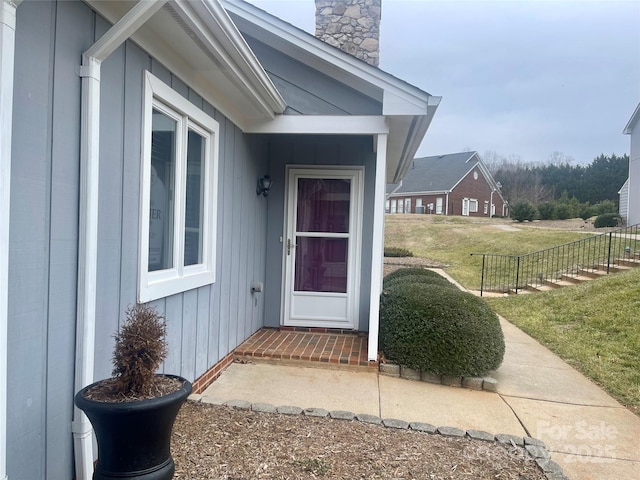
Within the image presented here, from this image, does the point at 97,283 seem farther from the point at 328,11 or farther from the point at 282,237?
the point at 328,11

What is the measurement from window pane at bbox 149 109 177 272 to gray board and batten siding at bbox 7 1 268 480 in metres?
0.25

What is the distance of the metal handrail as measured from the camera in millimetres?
11555

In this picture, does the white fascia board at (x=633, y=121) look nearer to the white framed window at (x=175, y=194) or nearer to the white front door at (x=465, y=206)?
the white front door at (x=465, y=206)

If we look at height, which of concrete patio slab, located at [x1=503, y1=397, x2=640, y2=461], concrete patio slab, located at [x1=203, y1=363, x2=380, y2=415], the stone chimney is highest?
the stone chimney

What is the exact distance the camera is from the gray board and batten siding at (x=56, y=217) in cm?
179

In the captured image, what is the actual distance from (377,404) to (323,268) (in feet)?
7.61

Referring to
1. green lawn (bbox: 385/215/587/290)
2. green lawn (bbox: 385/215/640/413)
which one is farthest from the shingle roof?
green lawn (bbox: 385/215/640/413)

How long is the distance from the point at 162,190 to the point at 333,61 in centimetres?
221

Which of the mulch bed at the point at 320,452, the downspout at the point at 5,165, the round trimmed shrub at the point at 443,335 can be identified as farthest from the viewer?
the round trimmed shrub at the point at 443,335

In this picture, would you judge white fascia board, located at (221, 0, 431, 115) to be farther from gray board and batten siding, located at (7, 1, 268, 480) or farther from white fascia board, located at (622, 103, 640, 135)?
white fascia board, located at (622, 103, 640, 135)

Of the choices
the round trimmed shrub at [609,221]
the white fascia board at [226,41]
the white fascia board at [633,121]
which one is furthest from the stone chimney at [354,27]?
the round trimmed shrub at [609,221]

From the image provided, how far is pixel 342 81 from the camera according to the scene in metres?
4.35

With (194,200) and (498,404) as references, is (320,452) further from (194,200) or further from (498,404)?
(194,200)

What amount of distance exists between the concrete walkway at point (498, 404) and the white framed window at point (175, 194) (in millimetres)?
1090
